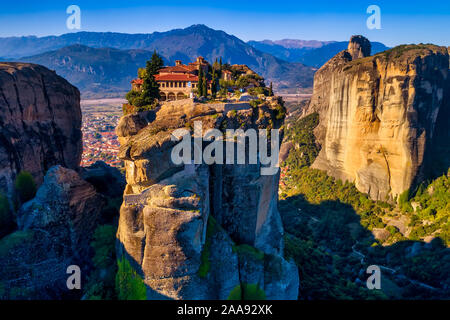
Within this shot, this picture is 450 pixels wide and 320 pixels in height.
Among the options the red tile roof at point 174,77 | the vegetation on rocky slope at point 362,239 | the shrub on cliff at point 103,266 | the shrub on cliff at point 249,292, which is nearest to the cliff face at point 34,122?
the shrub on cliff at point 103,266

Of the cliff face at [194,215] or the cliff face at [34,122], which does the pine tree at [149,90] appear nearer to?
the cliff face at [194,215]

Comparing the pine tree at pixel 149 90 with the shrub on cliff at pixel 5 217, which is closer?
the shrub on cliff at pixel 5 217

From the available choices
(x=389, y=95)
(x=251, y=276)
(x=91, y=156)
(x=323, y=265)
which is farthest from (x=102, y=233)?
(x=91, y=156)

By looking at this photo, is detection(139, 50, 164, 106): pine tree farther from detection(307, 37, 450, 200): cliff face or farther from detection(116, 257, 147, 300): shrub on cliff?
detection(307, 37, 450, 200): cliff face

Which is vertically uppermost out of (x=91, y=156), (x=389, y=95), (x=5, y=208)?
(x=389, y=95)

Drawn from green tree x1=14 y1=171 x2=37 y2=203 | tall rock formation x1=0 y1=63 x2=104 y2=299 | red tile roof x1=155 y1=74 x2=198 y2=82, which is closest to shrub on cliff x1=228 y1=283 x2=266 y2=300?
tall rock formation x1=0 y1=63 x2=104 y2=299

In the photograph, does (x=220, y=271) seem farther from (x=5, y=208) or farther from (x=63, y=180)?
(x=5, y=208)

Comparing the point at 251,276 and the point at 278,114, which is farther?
the point at 278,114
